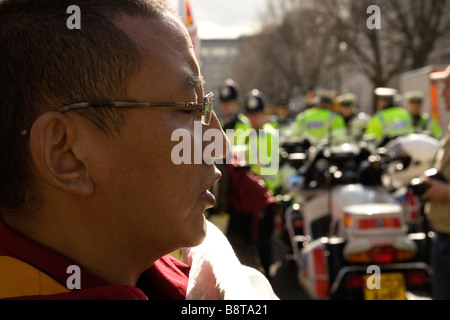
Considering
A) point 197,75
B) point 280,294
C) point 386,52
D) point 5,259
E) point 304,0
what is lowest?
point 280,294

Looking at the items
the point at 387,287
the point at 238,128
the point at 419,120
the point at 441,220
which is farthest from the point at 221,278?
the point at 419,120

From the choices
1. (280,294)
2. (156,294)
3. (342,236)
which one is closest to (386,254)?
(342,236)

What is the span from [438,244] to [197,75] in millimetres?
3040

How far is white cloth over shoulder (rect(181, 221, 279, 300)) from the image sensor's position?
1.24 metres

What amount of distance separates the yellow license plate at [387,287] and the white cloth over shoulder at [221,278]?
328 centimetres

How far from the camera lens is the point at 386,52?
3198 cm

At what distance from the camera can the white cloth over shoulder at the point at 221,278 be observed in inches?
49.0

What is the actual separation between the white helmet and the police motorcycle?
269mm

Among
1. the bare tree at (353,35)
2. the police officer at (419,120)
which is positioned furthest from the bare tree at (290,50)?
the police officer at (419,120)

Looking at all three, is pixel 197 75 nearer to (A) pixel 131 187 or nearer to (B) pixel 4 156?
(A) pixel 131 187

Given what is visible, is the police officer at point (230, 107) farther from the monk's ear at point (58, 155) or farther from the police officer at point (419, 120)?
the monk's ear at point (58, 155)

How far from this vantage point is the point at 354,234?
4840mm

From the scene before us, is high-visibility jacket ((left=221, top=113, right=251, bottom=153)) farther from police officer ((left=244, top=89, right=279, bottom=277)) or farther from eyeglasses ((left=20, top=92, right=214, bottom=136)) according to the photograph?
eyeglasses ((left=20, top=92, right=214, bottom=136))

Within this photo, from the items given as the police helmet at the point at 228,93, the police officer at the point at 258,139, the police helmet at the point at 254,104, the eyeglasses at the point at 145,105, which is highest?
the police helmet at the point at 228,93
